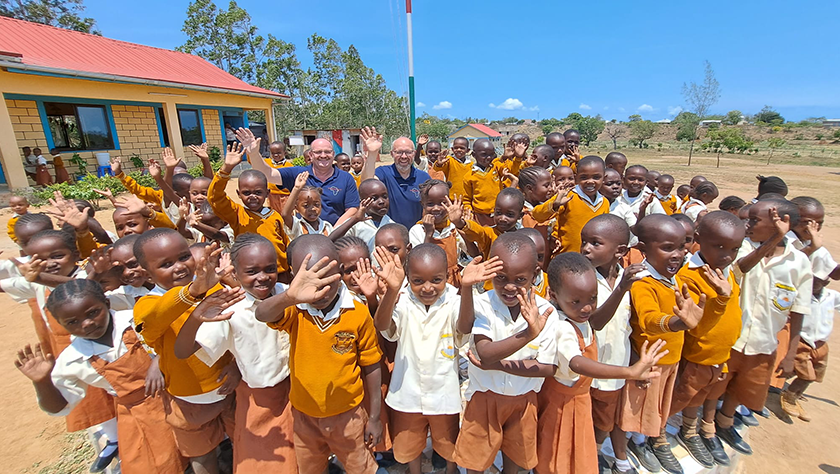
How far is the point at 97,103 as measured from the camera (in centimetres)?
1284

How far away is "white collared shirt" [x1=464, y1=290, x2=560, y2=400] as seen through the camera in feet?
6.23

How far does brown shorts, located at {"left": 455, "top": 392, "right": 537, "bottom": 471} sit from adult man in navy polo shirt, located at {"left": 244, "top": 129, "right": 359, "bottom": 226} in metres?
2.22

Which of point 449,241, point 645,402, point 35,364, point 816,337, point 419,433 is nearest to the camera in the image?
point 35,364

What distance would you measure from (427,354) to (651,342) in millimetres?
1257

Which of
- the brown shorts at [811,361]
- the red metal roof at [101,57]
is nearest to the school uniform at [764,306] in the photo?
the brown shorts at [811,361]

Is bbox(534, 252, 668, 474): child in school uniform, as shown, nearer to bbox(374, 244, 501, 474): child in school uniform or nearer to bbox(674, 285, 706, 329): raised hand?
bbox(674, 285, 706, 329): raised hand

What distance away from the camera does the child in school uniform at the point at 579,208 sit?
346 centimetres

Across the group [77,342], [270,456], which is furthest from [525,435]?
[77,342]

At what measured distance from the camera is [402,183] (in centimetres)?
409

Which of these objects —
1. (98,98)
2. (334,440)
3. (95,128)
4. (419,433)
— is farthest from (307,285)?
(95,128)

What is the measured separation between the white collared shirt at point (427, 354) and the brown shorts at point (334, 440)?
23 cm

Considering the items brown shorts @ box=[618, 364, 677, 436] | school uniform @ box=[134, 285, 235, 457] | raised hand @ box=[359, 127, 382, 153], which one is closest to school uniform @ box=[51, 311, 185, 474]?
school uniform @ box=[134, 285, 235, 457]

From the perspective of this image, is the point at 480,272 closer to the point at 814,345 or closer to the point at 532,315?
the point at 532,315

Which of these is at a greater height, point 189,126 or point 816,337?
point 189,126
